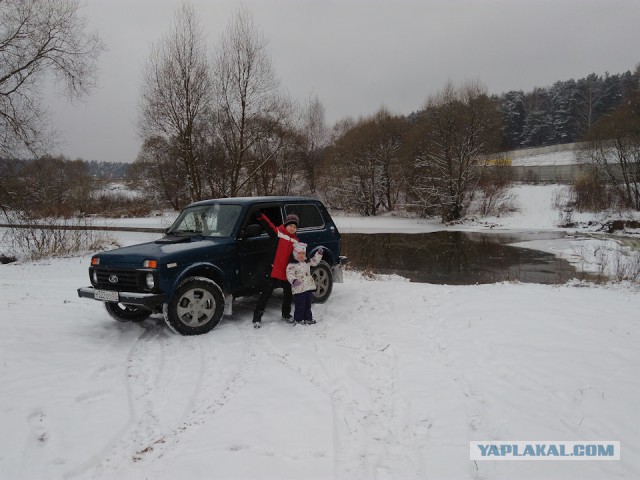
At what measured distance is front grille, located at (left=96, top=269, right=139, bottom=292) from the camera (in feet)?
18.5

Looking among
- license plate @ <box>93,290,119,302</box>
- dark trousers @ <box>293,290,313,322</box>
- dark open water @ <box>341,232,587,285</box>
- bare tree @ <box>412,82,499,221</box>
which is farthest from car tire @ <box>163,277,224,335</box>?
bare tree @ <box>412,82,499,221</box>

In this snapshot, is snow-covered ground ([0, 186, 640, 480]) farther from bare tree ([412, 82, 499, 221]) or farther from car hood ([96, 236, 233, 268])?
bare tree ([412, 82, 499, 221])

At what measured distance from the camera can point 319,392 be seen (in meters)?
4.17

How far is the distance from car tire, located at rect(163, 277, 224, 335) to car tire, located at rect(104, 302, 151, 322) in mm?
1041

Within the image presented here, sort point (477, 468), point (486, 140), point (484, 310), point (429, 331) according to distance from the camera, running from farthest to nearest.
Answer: point (486, 140) → point (484, 310) → point (429, 331) → point (477, 468)

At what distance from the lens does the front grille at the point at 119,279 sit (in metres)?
5.63

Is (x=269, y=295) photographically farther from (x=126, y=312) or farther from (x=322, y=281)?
(x=126, y=312)

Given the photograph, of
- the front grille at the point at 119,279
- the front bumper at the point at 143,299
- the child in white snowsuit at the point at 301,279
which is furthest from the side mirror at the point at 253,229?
the front grille at the point at 119,279

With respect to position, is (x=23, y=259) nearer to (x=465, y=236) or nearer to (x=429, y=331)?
(x=429, y=331)

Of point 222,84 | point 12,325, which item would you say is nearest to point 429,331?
point 12,325

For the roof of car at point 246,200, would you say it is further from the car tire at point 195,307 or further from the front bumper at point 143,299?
the front bumper at point 143,299

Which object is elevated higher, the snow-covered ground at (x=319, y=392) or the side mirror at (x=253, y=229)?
the side mirror at (x=253, y=229)

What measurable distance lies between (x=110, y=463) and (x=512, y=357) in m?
4.27

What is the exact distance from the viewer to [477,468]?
297 centimetres
